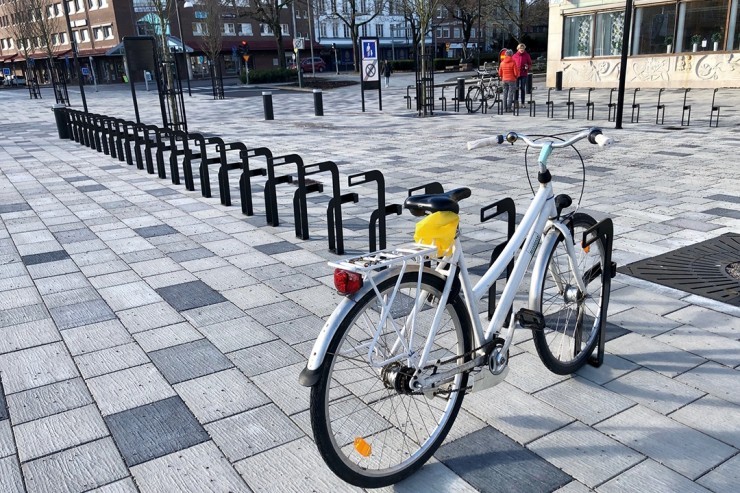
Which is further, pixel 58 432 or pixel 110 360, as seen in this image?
pixel 110 360

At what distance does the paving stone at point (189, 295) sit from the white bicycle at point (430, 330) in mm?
1803

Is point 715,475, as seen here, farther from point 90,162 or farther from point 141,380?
point 90,162

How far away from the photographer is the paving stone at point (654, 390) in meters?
3.16

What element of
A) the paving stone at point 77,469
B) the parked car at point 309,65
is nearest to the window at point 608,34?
the paving stone at point 77,469

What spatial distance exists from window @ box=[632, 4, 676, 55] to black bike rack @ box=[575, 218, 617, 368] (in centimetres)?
2350

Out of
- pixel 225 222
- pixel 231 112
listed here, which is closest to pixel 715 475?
pixel 225 222

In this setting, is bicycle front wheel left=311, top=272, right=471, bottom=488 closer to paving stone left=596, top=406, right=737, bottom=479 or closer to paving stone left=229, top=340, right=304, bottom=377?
paving stone left=229, top=340, right=304, bottom=377

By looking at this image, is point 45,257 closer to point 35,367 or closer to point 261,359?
point 35,367

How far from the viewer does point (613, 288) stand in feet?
15.6

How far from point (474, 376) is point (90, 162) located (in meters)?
11.7

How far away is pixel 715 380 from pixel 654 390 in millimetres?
A: 393

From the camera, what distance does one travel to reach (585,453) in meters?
2.78

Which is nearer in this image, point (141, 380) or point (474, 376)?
point (474, 376)

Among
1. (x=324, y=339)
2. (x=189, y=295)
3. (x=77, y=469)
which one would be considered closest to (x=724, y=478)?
(x=324, y=339)
